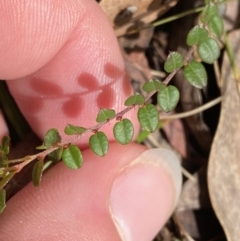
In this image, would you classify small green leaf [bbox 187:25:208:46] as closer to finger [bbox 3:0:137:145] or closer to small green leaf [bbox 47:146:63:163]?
finger [bbox 3:0:137:145]

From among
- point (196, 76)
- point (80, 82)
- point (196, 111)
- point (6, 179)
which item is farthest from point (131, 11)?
point (6, 179)

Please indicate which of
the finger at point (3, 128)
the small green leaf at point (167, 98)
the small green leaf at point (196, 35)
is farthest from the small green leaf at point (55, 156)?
the small green leaf at point (196, 35)

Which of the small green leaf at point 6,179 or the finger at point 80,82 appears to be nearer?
the small green leaf at point 6,179

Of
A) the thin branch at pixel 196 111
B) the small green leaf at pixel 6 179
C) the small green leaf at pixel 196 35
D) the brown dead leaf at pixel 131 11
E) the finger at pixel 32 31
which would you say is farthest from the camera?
the thin branch at pixel 196 111

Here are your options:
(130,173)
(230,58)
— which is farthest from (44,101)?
(230,58)

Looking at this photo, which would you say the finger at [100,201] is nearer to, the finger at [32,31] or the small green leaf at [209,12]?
the finger at [32,31]

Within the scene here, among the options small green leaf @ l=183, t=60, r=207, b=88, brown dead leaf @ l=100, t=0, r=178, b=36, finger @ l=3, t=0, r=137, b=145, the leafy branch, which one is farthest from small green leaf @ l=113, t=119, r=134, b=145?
brown dead leaf @ l=100, t=0, r=178, b=36

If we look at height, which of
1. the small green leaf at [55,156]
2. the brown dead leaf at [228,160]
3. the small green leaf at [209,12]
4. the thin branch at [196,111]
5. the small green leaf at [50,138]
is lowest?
the brown dead leaf at [228,160]

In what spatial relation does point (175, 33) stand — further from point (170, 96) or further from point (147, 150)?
point (170, 96)

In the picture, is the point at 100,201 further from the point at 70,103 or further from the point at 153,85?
the point at 153,85
